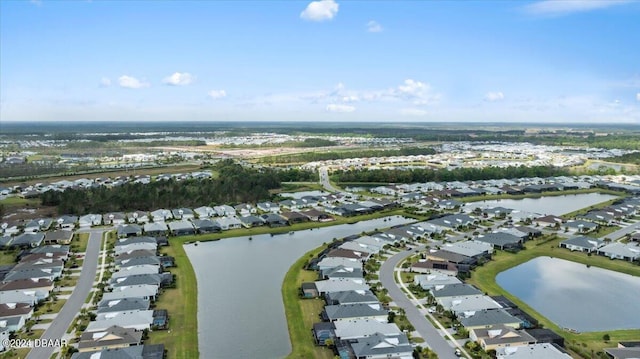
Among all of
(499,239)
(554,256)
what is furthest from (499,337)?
(499,239)

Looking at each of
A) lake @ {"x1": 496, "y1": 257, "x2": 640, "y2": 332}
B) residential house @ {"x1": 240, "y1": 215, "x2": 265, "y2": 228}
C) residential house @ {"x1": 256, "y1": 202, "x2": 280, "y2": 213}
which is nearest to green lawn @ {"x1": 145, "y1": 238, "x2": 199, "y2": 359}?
residential house @ {"x1": 240, "y1": 215, "x2": 265, "y2": 228}

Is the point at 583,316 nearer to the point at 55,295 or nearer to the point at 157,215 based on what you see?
the point at 55,295

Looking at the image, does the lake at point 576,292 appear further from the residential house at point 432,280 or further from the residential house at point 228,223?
the residential house at point 228,223

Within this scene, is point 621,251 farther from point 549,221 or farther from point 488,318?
point 488,318

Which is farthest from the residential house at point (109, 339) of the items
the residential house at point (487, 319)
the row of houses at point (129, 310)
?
the residential house at point (487, 319)

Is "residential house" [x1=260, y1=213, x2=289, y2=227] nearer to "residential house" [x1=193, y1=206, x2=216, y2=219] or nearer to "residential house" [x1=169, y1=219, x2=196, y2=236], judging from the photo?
"residential house" [x1=193, y1=206, x2=216, y2=219]

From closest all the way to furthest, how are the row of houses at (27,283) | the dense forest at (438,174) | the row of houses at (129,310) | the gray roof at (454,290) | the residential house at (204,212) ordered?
the row of houses at (129,310), the row of houses at (27,283), the gray roof at (454,290), the residential house at (204,212), the dense forest at (438,174)

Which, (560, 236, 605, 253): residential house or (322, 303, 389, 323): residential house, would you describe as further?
(560, 236, 605, 253): residential house
